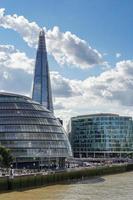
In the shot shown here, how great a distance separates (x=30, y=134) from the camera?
438 ft

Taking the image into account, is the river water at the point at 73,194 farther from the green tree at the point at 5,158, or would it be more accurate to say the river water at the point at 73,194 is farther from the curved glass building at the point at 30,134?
the curved glass building at the point at 30,134

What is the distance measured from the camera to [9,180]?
7981 centimetres

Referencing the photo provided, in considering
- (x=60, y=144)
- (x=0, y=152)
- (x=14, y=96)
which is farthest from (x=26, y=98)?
(x=0, y=152)

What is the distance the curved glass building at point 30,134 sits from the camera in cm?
13150

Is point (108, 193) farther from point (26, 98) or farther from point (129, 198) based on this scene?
point (26, 98)

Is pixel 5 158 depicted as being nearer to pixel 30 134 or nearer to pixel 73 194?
pixel 73 194

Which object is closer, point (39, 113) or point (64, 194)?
point (64, 194)

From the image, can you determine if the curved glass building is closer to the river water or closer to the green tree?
the green tree

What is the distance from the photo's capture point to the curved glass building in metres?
132

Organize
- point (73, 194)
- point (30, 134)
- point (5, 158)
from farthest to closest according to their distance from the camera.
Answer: point (30, 134) → point (5, 158) → point (73, 194)

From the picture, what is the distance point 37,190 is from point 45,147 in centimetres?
5323

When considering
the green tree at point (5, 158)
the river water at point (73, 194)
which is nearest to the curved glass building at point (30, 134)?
the green tree at point (5, 158)

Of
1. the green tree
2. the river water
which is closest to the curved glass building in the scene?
the green tree

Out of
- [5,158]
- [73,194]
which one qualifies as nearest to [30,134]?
[5,158]
